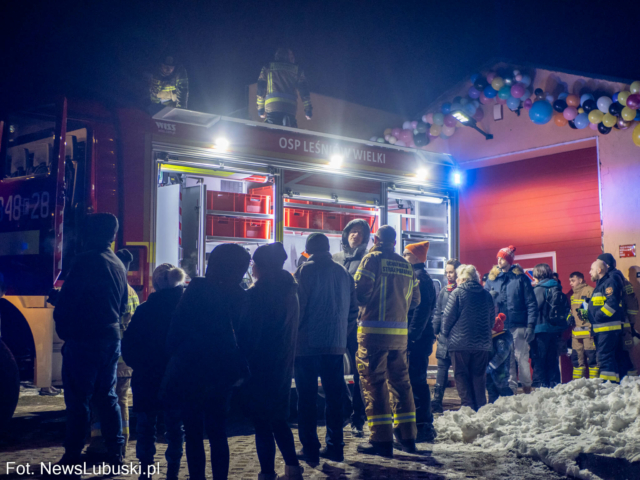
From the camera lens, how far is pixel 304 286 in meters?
4.73

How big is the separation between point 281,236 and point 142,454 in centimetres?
365

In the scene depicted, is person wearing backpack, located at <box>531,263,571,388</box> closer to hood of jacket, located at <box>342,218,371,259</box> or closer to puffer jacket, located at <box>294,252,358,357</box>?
hood of jacket, located at <box>342,218,371,259</box>

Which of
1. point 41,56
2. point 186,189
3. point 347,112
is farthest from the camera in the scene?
point 347,112

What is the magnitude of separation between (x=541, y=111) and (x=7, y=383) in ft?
29.6

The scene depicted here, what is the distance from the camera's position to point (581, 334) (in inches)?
369

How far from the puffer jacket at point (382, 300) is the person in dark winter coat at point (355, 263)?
34 cm

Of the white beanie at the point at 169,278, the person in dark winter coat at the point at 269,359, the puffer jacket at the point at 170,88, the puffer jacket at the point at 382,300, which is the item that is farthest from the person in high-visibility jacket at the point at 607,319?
the white beanie at the point at 169,278

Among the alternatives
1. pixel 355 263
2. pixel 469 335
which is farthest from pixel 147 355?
pixel 469 335

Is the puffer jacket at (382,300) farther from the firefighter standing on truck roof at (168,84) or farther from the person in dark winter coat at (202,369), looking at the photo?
the firefighter standing on truck roof at (168,84)

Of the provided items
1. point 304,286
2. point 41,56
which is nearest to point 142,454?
point 304,286

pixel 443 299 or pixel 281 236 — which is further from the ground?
pixel 281 236

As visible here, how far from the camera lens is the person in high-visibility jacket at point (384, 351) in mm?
4938

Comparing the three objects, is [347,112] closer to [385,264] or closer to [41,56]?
[41,56]

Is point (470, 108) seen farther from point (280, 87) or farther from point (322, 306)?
point (322, 306)
